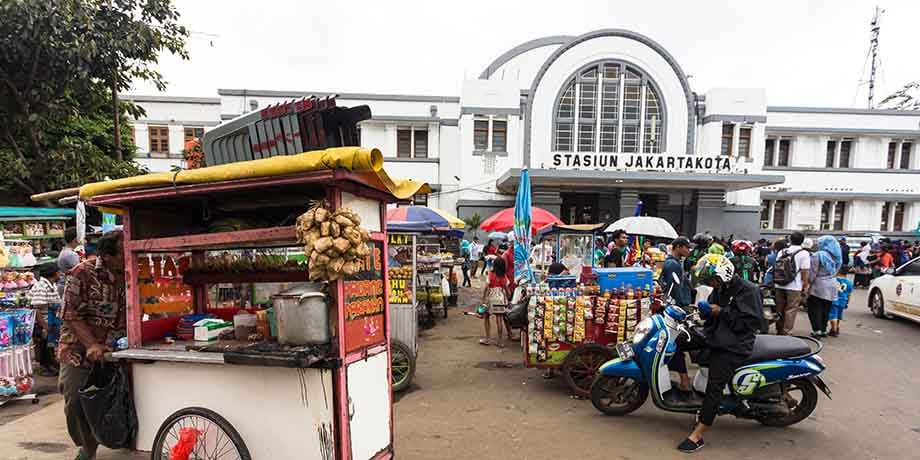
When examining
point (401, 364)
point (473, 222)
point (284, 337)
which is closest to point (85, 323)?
point (284, 337)

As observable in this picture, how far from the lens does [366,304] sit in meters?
3.22

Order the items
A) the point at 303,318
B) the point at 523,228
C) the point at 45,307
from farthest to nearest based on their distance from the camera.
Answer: the point at 523,228 < the point at 45,307 < the point at 303,318

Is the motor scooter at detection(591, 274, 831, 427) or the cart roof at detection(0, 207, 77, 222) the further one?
the cart roof at detection(0, 207, 77, 222)

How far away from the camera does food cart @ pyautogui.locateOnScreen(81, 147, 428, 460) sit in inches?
108

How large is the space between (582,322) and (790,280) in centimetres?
507

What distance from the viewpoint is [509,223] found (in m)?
12.5

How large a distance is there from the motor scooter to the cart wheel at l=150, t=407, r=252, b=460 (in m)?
3.57

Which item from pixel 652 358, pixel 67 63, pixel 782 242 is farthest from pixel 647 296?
pixel 67 63

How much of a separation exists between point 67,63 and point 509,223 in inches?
414

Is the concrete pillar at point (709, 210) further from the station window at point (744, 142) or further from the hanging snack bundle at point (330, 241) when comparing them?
the hanging snack bundle at point (330, 241)

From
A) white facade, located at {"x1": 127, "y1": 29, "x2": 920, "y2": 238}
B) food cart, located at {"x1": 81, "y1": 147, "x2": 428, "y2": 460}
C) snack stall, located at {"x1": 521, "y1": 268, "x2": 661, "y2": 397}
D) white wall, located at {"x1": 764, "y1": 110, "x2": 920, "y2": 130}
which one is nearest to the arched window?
white facade, located at {"x1": 127, "y1": 29, "x2": 920, "y2": 238}

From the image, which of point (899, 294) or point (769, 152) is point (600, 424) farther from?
point (769, 152)

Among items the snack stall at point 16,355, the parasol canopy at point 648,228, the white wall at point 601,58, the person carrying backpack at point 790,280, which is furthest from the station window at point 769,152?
the snack stall at point 16,355

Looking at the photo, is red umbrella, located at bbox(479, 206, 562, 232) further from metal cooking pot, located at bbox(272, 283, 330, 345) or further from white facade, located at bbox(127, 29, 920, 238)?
metal cooking pot, located at bbox(272, 283, 330, 345)
